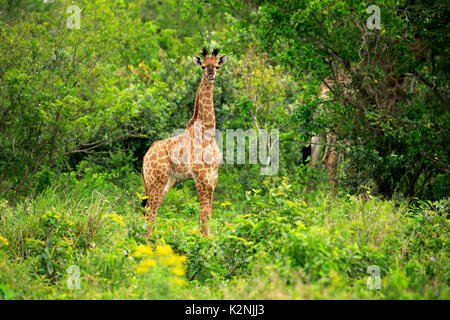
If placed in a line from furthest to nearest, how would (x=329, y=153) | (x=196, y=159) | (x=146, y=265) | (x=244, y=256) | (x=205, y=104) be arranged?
(x=329, y=153) < (x=205, y=104) < (x=196, y=159) < (x=244, y=256) < (x=146, y=265)

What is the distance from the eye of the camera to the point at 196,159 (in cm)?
808

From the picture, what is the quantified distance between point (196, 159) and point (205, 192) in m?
0.55

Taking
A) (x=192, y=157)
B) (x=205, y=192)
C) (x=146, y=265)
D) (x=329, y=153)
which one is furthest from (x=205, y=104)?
(x=329, y=153)

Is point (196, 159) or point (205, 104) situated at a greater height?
point (205, 104)

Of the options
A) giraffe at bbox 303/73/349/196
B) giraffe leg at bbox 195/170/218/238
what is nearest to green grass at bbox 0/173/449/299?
giraffe leg at bbox 195/170/218/238

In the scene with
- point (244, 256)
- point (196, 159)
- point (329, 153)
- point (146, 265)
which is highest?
point (329, 153)

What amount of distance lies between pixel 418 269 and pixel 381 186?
5000mm

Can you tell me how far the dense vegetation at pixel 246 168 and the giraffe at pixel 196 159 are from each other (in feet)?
1.57

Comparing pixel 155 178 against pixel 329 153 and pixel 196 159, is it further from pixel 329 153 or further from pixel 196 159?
pixel 329 153

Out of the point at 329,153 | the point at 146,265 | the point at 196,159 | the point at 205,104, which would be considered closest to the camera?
the point at 146,265

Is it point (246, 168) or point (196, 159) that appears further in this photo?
point (246, 168)

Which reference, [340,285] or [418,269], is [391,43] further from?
[340,285]

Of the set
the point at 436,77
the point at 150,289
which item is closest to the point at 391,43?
the point at 436,77

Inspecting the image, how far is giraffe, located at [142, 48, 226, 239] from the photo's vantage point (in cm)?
811
